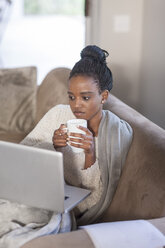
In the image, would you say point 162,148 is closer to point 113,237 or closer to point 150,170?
point 150,170

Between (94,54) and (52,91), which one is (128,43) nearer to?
(52,91)

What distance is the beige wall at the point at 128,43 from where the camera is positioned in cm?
355

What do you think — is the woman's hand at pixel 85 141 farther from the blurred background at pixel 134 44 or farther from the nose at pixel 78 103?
the blurred background at pixel 134 44

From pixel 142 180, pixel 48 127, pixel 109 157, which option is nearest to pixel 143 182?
pixel 142 180

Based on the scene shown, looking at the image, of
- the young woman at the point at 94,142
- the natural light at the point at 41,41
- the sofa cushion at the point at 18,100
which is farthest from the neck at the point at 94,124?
the natural light at the point at 41,41

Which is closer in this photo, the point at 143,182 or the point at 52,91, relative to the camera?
the point at 143,182

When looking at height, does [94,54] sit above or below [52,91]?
above

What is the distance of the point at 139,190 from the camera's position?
1.65 m

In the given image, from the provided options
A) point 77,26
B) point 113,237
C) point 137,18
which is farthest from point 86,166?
point 77,26

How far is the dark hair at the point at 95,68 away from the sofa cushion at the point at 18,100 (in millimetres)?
1393

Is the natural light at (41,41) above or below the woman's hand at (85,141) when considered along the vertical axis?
below

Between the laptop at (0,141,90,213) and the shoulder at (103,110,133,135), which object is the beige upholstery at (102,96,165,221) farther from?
the laptop at (0,141,90,213)

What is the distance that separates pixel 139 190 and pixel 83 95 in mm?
398

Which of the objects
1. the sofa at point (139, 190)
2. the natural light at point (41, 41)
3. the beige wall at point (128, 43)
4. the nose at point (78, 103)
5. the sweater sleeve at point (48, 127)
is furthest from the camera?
the natural light at point (41, 41)
